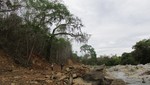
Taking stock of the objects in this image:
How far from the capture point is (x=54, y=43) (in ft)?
123

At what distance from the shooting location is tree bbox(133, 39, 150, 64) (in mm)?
65562

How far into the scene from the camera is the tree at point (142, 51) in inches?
2581

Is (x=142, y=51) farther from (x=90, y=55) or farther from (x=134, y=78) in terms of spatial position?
(x=134, y=78)

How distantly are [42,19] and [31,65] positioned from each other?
7.66 meters

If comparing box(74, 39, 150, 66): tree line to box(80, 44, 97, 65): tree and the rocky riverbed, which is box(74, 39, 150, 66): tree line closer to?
box(80, 44, 97, 65): tree

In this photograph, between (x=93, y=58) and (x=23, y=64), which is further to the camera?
(x=93, y=58)

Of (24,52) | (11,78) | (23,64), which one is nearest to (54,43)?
(24,52)

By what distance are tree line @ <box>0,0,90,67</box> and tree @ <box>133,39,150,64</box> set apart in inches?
1053

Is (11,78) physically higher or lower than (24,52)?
lower

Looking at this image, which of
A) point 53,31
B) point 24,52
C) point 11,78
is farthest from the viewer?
point 53,31

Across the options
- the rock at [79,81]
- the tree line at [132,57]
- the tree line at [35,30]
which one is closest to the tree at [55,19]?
the tree line at [35,30]

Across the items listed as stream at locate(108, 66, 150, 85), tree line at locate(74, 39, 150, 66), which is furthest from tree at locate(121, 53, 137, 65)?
stream at locate(108, 66, 150, 85)

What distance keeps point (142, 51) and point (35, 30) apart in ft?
134

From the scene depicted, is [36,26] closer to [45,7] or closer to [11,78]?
[45,7]
